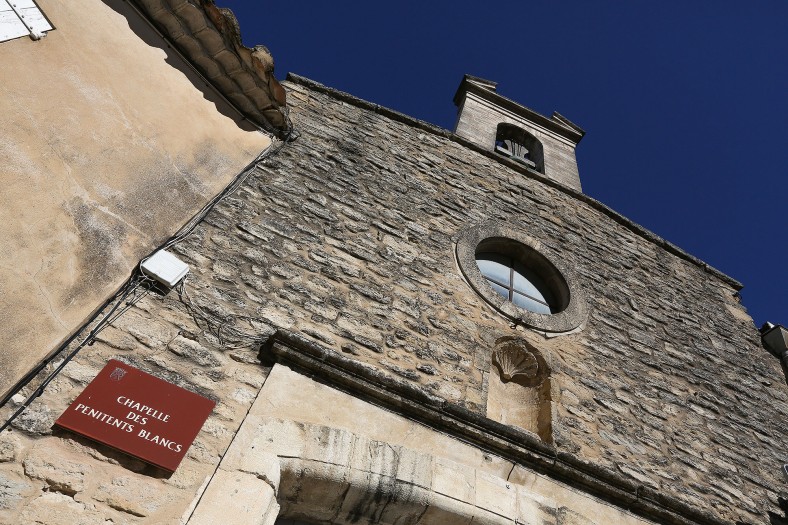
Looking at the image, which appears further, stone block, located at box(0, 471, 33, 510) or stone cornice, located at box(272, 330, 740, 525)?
stone cornice, located at box(272, 330, 740, 525)

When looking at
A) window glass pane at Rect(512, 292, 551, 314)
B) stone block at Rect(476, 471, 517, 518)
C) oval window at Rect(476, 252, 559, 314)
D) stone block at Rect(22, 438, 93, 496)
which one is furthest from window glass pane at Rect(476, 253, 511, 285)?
stone block at Rect(22, 438, 93, 496)

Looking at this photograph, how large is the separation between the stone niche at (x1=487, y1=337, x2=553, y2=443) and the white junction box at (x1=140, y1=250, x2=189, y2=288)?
6.59ft

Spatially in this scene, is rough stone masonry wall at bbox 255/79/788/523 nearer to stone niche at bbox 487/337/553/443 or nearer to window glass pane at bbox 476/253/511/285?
stone niche at bbox 487/337/553/443

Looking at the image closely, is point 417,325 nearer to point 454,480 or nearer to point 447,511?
point 454,480

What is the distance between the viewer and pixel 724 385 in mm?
4820

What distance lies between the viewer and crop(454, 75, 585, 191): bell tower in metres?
7.79

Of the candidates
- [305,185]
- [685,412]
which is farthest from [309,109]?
[685,412]

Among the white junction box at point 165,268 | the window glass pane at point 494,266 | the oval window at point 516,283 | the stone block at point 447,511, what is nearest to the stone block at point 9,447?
the white junction box at point 165,268

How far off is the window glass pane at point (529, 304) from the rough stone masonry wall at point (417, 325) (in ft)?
1.26

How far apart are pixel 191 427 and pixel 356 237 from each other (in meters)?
1.96

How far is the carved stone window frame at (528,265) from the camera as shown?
4.28 metres

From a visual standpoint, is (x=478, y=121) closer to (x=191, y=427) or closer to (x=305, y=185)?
(x=305, y=185)

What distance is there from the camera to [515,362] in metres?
4.04

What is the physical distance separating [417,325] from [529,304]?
1470 millimetres
